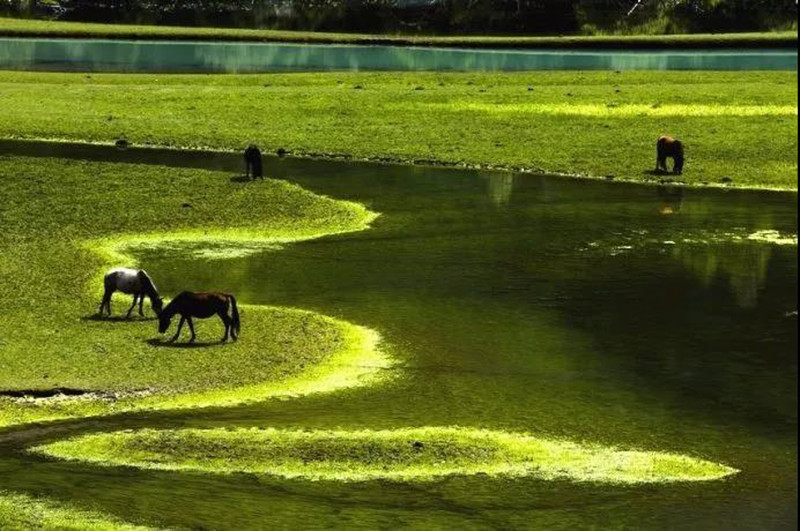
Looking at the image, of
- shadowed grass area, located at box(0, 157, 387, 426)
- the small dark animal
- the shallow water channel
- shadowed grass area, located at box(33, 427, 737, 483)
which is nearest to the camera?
the shallow water channel

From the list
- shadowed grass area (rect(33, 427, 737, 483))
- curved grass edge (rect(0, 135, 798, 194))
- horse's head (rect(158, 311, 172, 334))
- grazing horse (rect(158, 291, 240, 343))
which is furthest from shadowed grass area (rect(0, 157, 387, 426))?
curved grass edge (rect(0, 135, 798, 194))

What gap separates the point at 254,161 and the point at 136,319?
15.3m

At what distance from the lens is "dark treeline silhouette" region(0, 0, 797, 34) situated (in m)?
116

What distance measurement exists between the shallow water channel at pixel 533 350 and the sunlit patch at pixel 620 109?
13976 mm

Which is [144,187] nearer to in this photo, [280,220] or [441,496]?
[280,220]

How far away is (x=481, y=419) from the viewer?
20641 mm

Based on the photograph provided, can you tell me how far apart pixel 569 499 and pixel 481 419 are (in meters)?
3.13

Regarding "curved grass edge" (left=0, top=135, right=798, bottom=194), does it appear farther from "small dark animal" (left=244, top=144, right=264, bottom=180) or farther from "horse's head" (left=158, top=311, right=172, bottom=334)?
"horse's head" (left=158, top=311, right=172, bottom=334)

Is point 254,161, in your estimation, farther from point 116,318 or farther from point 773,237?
point 116,318

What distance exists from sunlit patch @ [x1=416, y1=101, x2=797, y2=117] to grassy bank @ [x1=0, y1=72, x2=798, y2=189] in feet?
0.22

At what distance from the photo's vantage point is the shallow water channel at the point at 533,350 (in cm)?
1748

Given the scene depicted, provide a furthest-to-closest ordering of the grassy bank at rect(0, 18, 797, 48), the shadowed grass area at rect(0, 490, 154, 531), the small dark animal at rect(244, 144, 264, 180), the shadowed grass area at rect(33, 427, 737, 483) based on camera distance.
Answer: the grassy bank at rect(0, 18, 797, 48) → the small dark animal at rect(244, 144, 264, 180) → the shadowed grass area at rect(33, 427, 737, 483) → the shadowed grass area at rect(0, 490, 154, 531)

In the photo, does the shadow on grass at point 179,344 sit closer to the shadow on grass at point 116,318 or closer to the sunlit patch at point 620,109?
the shadow on grass at point 116,318

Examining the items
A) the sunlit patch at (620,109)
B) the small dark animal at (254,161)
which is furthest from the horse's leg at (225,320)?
the sunlit patch at (620,109)
